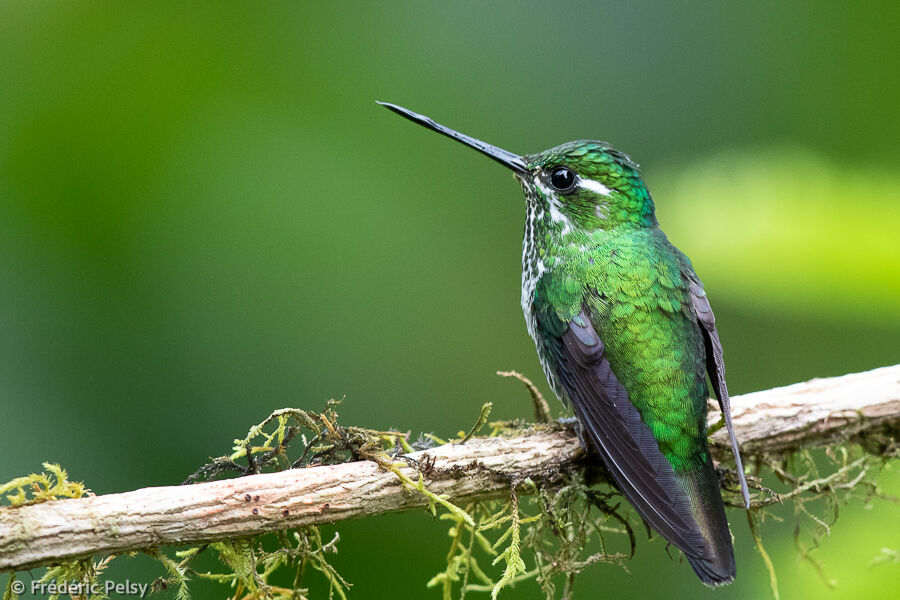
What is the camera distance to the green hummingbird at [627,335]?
119 inches

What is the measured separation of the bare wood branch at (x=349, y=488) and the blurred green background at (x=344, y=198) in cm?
40

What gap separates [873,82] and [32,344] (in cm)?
560

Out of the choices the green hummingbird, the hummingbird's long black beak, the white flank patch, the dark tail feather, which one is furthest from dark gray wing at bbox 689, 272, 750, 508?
the hummingbird's long black beak

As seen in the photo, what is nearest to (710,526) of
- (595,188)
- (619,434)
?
(619,434)

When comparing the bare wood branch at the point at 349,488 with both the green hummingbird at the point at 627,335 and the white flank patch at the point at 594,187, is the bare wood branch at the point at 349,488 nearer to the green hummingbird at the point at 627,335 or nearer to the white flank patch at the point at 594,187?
the green hummingbird at the point at 627,335

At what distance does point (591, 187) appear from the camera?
12.6ft

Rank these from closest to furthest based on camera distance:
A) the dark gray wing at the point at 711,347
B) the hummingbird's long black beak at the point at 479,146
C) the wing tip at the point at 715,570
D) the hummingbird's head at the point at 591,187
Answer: the wing tip at the point at 715,570 < the dark gray wing at the point at 711,347 < the hummingbird's head at the point at 591,187 < the hummingbird's long black beak at the point at 479,146

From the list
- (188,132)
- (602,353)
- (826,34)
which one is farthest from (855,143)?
(188,132)

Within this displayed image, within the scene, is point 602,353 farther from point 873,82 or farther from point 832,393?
point 873,82

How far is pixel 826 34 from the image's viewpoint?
21.9ft

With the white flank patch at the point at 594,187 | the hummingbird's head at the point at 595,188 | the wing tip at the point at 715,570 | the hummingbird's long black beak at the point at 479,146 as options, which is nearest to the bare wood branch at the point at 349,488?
the wing tip at the point at 715,570

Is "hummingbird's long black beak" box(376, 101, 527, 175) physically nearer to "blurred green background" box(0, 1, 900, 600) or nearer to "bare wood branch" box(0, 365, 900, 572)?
"blurred green background" box(0, 1, 900, 600)

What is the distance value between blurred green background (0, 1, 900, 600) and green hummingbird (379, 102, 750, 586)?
25cm

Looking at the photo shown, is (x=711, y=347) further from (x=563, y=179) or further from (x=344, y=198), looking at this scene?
(x=344, y=198)
